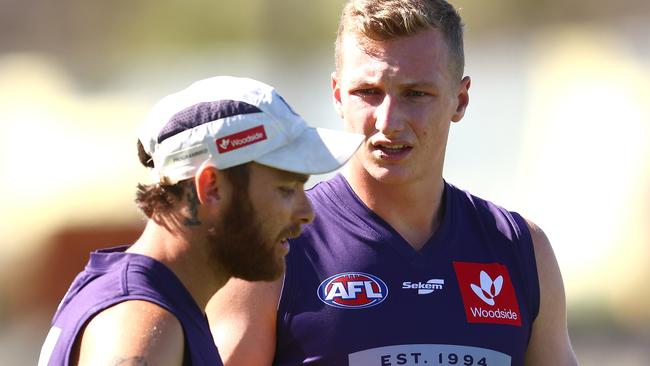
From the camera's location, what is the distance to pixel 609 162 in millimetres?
7824

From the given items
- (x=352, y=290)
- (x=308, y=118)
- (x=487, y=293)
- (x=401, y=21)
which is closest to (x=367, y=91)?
(x=401, y=21)

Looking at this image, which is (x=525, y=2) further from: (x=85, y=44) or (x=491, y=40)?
(x=85, y=44)

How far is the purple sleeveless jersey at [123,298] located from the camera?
2.37m

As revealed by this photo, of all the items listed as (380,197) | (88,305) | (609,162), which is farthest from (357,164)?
(609,162)

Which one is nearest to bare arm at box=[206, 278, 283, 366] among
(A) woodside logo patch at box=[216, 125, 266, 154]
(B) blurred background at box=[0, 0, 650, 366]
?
(A) woodside logo patch at box=[216, 125, 266, 154]

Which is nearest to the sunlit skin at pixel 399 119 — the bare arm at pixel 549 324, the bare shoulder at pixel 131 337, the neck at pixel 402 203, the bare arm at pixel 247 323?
the neck at pixel 402 203

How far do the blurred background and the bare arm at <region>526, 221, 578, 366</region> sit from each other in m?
4.10

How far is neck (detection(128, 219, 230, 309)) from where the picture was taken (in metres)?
2.54

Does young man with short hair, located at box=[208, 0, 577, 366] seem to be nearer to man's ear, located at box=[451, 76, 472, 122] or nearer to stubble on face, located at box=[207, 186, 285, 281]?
man's ear, located at box=[451, 76, 472, 122]

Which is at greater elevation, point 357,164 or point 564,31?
point 357,164

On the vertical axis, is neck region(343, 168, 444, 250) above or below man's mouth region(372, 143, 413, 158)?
below

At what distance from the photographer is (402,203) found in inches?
140

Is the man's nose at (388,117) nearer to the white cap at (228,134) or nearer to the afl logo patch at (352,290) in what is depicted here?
the afl logo patch at (352,290)

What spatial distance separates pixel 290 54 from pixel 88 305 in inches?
232
